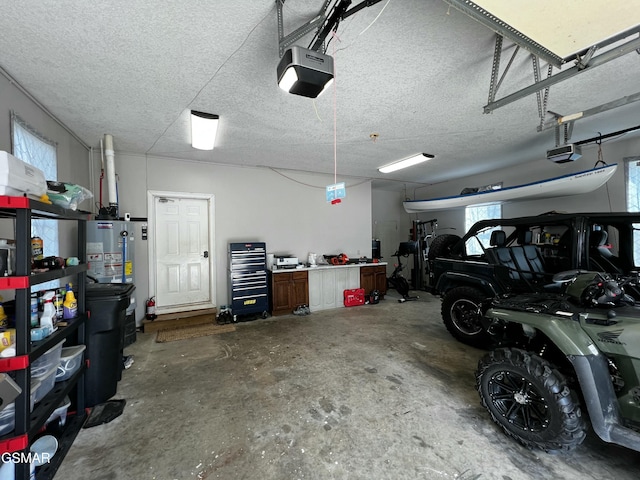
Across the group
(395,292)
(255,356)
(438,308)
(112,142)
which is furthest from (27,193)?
(395,292)

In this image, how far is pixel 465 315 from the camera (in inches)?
138

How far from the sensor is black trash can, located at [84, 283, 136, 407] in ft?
7.24

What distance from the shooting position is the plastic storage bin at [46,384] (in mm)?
1584

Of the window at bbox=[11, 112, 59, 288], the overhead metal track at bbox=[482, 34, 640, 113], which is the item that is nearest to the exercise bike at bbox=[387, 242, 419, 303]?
the overhead metal track at bbox=[482, 34, 640, 113]

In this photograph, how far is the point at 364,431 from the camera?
1948mm

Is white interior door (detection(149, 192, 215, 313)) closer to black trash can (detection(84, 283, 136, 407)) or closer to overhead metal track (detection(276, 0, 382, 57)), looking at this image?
black trash can (detection(84, 283, 136, 407))

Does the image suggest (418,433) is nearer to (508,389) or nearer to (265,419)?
(508,389)

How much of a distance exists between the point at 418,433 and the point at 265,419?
3.95ft

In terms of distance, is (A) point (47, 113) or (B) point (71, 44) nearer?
(B) point (71, 44)

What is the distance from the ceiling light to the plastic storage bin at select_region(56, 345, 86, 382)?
257 cm

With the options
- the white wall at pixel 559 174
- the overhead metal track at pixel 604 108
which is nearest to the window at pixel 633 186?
the white wall at pixel 559 174

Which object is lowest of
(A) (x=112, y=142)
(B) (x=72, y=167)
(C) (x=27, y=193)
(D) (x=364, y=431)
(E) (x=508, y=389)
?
(D) (x=364, y=431)

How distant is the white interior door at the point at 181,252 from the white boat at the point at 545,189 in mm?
5189

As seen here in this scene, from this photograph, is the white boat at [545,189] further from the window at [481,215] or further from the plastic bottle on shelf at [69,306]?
the plastic bottle on shelf at [69,306]
